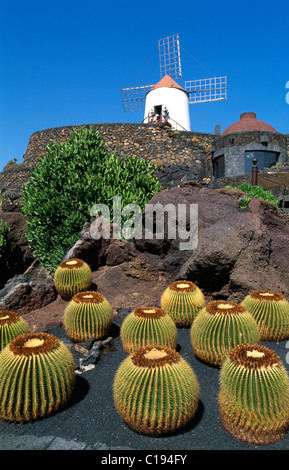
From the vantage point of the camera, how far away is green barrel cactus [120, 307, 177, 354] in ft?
16.1

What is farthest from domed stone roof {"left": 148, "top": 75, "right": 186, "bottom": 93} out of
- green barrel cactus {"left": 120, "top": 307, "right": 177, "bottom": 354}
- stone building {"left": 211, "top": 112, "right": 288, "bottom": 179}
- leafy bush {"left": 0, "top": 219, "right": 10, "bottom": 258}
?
green barrel cactus {"left": 120, "top": 307, "right": 177, "bottom": 354}

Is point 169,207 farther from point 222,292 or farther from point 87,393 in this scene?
point 87,393

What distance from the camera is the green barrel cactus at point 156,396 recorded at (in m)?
3.45

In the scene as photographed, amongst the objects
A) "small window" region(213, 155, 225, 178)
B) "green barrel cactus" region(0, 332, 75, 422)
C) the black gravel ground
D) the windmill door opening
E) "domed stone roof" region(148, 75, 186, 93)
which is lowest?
the black gravel ground

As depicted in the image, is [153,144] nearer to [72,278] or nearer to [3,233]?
[3,233]

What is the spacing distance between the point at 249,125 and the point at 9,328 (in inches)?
945

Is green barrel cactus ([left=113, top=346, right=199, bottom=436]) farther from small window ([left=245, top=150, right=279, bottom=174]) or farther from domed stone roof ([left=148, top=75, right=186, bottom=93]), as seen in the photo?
domed stone roof ([left=148, top=75, right=186, bottom=93])

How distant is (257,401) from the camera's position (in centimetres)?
341

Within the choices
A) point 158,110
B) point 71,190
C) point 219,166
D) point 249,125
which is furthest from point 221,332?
point 158,110

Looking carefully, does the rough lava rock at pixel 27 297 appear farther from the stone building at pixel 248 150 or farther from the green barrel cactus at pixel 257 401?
the stone building at pixel 248 150

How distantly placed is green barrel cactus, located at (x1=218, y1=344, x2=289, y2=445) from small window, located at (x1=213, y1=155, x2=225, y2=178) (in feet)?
71.1

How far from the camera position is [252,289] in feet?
20.6
